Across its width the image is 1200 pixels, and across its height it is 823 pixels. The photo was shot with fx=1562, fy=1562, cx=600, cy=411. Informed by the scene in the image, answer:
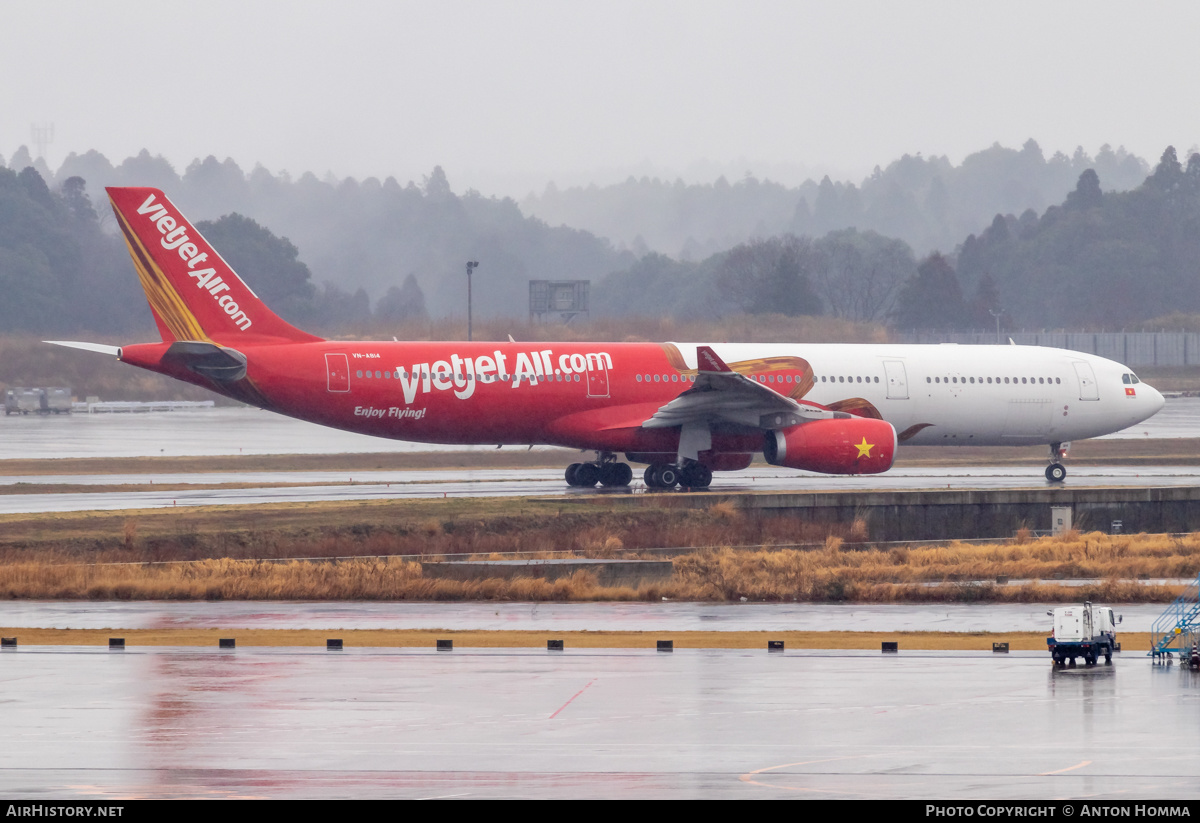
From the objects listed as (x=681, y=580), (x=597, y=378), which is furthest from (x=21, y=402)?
(x=681, y=580)

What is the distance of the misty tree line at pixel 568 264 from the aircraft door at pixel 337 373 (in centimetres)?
5141

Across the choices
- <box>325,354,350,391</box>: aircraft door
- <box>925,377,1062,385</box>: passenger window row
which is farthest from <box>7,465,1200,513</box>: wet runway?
<box>925,377,1062,385</box>: passenger window row

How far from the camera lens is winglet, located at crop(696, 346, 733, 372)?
38125 mm

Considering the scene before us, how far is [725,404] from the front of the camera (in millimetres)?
38750

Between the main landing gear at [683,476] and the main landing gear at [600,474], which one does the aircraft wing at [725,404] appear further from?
the main landing gear at [600,474]

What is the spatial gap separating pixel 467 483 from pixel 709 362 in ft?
27.4

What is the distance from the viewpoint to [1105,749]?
13781 millimetres

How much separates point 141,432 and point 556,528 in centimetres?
3930

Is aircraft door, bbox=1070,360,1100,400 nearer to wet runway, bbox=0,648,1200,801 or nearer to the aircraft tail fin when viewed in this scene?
the aircraft tail fin

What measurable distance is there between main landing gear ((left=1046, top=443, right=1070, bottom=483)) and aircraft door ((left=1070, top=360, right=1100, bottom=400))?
167cm

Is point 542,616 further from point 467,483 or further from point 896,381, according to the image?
point 896,381

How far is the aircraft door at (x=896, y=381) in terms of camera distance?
4159 centimetres

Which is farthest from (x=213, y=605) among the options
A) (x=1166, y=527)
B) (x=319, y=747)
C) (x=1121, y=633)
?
(x=1166, y=527)

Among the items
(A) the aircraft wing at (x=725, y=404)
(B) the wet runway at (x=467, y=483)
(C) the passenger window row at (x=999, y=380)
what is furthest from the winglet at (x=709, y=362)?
(C) the passenger window row at (x=999, y=380)
